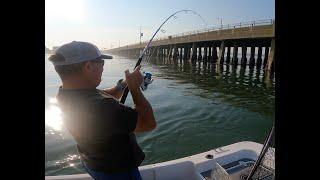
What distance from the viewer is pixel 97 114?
6.59 feet

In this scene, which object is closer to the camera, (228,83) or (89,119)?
(89,119)

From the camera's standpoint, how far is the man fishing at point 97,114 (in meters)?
2.03

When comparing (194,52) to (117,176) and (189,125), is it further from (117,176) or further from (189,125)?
(117,176)

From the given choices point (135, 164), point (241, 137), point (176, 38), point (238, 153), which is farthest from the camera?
point (176, 38)

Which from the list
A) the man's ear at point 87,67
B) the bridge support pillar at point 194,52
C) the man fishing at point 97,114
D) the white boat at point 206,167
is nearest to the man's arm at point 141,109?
the man fishing at point 97,114

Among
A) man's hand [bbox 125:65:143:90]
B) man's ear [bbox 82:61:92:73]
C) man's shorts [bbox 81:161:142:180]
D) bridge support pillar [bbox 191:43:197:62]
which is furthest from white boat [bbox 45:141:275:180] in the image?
bridge support pillar [bbox 191:43:197:62]

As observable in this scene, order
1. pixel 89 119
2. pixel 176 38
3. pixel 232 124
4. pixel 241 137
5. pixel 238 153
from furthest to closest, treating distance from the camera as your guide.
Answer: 1. pixel 176 38
2. pixel 232 124
3. pixel 241 137
4. pixel 238 153
5. pixel 89 119

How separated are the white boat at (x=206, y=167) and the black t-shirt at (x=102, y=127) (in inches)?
76.5

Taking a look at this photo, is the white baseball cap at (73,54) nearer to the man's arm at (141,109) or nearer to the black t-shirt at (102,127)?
the black t-shirt at (102,127)

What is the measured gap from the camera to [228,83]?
2198 centimetres
